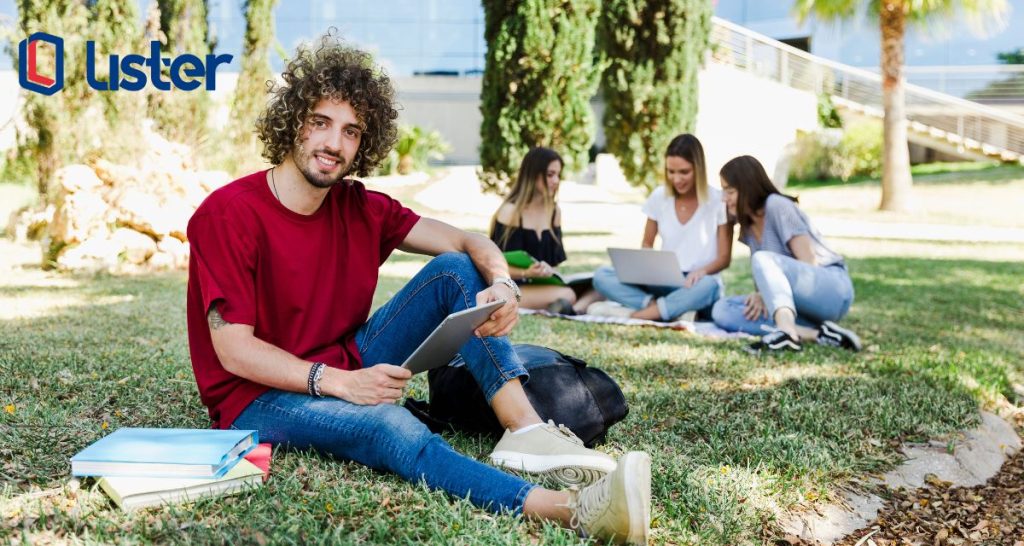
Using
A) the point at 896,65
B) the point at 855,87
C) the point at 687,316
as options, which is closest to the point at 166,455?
the point at 687,316

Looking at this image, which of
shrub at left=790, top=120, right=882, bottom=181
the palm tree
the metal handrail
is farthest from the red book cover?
shrub at left=790, top=120, right=882, bottom=181

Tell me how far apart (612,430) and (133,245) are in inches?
255

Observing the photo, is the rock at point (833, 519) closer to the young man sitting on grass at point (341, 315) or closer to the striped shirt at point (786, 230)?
the young man sitting on grass at point (341, 315)

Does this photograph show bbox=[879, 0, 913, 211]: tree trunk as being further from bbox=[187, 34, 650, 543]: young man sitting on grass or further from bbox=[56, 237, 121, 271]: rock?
bbox=[187, 34, 650, 543]: young man sitting on grass

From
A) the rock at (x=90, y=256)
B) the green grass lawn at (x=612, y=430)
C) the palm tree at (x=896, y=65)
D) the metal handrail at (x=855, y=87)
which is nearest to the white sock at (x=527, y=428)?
the green grass lawn at (x=612, y=430)

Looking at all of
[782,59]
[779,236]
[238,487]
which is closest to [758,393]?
[779,236]

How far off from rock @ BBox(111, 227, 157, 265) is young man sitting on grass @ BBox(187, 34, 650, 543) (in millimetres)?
6263

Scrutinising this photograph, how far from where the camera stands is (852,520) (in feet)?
9.90

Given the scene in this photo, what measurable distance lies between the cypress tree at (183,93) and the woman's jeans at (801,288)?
765cm

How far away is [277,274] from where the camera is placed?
9.28ft

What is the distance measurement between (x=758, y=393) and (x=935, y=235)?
1120 centimetres

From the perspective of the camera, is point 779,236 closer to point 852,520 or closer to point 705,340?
point 705,340

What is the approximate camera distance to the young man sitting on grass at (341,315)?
2672mm

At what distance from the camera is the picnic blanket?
6020 mm
